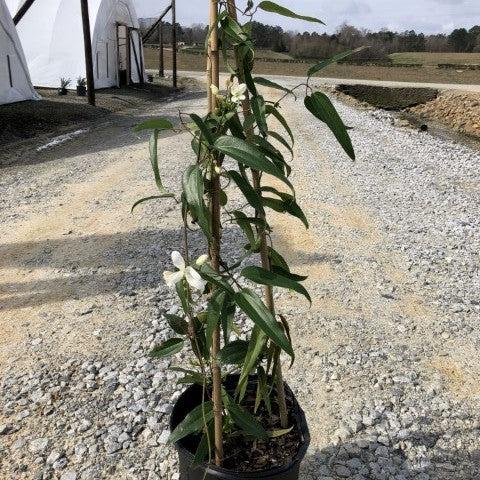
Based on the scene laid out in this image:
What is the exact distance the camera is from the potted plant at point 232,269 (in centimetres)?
137

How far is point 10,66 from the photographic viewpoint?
49.8 feet

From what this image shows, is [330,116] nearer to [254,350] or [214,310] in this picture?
[214,310]

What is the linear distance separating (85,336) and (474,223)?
5.25 m

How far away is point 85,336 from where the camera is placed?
3771 millimetres

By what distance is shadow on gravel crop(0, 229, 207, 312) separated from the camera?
444 centimetres

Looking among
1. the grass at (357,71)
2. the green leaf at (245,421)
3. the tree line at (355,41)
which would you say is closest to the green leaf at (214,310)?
the green leaf at (245,421)

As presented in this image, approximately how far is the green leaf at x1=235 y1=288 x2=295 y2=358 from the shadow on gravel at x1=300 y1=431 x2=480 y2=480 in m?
1.52

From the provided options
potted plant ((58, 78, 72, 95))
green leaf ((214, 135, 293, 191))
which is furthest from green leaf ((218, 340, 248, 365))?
potted plant ((58, 78, 72, 95))

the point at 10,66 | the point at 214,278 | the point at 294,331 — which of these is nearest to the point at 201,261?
the point at 214,278

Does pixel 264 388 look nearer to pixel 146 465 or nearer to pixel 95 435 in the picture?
pixel 146 465

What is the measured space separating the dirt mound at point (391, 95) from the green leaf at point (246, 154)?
1259 inches

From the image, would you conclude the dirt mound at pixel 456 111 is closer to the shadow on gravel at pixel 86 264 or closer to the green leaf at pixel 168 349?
the shadow on gravel at pixel 86 264

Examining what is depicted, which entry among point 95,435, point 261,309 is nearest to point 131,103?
point 95,435

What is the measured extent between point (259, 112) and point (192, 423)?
1115 mm
